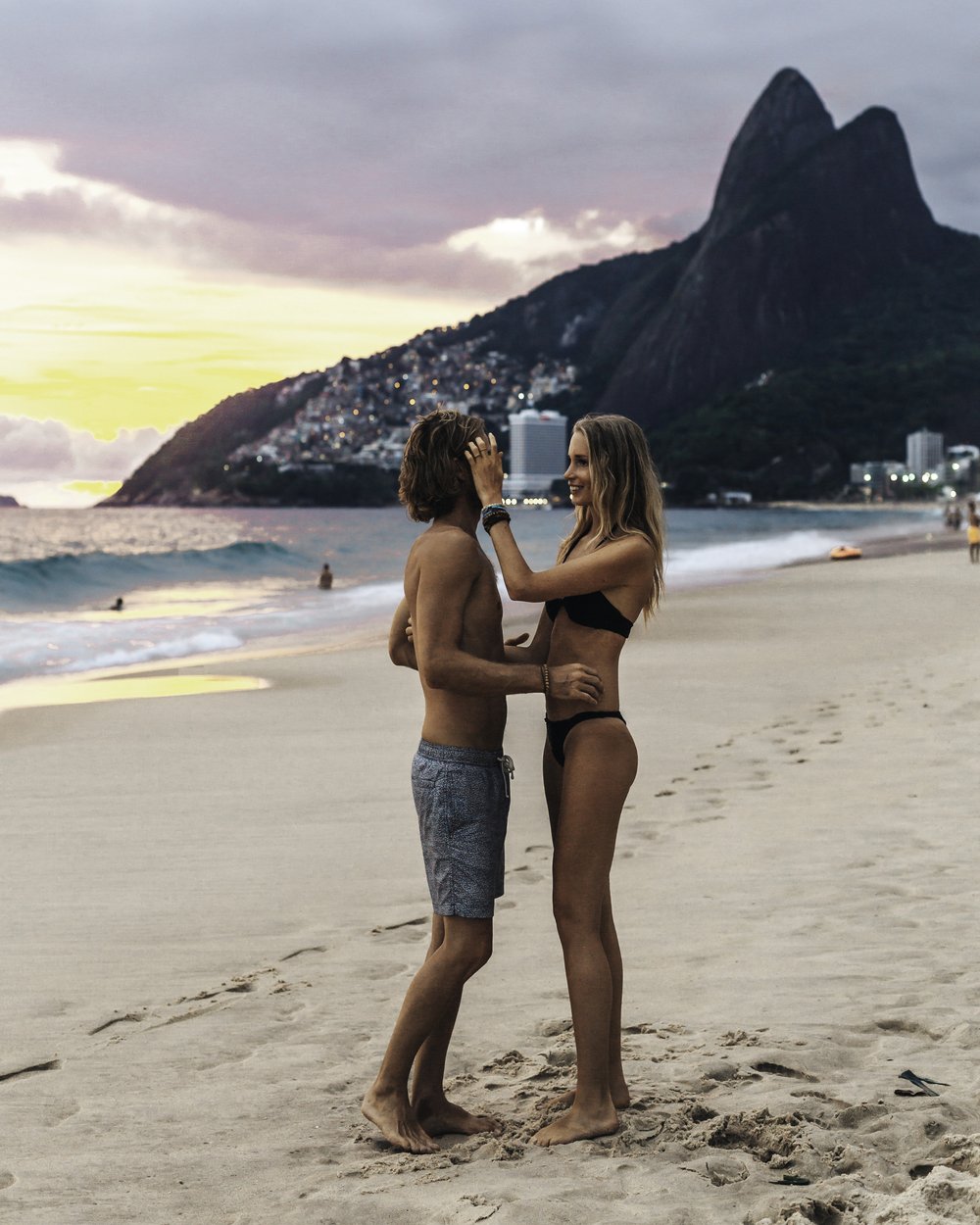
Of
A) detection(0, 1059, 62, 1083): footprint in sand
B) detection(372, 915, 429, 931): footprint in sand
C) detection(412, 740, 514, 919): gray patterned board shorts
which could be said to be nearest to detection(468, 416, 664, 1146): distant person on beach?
detection(412, 740, 514, 919): gray patterned board shorts

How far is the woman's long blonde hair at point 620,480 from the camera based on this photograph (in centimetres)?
326

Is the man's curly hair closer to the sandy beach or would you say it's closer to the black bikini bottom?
the black bikini bottom

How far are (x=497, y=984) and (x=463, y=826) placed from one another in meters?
1.55

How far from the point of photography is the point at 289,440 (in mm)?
189875

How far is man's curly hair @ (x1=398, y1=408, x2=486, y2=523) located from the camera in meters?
3.20

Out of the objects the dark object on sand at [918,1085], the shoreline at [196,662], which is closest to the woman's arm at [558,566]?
the dark object on sand at [918,1085]

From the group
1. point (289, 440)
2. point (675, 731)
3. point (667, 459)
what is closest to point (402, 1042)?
point (675, 731)

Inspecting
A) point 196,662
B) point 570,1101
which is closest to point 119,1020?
point 570,1101

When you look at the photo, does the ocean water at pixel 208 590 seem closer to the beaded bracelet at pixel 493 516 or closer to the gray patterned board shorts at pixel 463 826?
the beaded bracelet at pixel 493 516

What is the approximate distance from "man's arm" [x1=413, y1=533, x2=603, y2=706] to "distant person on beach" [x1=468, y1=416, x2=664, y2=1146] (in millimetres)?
64

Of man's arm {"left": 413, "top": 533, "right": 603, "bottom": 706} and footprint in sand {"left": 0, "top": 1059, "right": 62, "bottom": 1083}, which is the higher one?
man's arm {"left": 413, "top": 533, "right": 603, "bottom": 706}

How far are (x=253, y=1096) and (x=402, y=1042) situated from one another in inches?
24.3

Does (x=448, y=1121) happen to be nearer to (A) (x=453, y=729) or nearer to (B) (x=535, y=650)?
(A) (x=453, y=729)

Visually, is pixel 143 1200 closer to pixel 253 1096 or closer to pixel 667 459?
pixel 253 1096
